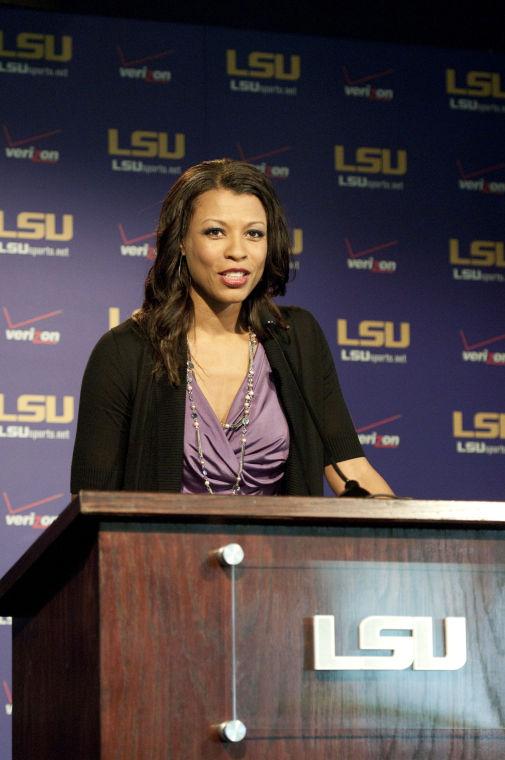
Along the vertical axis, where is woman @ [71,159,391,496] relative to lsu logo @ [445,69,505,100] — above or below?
below

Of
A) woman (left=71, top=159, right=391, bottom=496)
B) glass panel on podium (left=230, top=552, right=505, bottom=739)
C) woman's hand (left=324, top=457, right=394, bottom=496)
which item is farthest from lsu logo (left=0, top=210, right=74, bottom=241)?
glass panel on podium (left=230, top=552, right=505, bottom=739)

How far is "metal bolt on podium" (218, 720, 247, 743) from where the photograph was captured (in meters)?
1.39

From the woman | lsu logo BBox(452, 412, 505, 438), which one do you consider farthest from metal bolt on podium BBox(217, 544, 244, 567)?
lsu logo BBox(452, 412, 505, 438)

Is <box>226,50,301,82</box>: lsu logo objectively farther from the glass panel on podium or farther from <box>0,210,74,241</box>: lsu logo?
the glass panel on podium

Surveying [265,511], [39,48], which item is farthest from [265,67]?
[265,511]

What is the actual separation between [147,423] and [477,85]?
320 cm

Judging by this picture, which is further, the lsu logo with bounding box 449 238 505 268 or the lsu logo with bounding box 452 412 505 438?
the lsu logo with bounding box 449 238 505 268

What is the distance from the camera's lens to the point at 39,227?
4504 mm

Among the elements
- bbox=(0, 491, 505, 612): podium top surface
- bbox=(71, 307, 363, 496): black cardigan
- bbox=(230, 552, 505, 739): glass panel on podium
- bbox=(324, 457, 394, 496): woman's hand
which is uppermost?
bbox=(71, 307, 363, 496): black cardigan

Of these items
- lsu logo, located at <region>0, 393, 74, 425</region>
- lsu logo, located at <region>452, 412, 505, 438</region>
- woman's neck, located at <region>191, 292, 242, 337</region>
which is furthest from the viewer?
lsu logo, located at <region>452, 412, 505, 438</region>

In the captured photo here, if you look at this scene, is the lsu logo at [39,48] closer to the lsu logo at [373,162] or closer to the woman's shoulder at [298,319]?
the lsu logo at [373,162]

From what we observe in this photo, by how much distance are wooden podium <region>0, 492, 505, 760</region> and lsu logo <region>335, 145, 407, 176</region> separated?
342 cm

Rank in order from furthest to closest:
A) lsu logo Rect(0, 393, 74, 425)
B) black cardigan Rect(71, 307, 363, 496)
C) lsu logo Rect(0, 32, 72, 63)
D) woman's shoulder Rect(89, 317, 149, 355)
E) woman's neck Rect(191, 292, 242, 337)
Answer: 1. lsu logo Rect(0, 32, 72, 63)
2. lsu logo Rect(0, 393, 74, 425)
3. woman's neck Rect(191, 292, 242, 337)
4. woman's shoulder Rect(89, 317, 149, 355)
5. black cardigan Rect(71, 307, 363, 496)

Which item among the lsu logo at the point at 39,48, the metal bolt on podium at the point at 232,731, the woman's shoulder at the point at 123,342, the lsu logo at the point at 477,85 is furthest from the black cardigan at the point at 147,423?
the lsu logo at the point at 477,85
